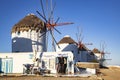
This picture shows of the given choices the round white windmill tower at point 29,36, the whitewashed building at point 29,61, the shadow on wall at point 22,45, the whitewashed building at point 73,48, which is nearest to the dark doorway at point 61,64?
the whitewashed building at point 29,61

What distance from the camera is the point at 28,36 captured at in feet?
135

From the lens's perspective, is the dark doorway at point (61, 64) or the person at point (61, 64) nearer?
the dark doorway at point (61, 64)

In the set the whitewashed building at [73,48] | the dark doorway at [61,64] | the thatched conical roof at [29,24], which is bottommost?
the dark doorway at [61,64]

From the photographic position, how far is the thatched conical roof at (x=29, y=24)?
4137 centimetres

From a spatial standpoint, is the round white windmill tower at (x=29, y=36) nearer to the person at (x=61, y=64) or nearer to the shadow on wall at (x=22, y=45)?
the shadow on wall at (x=22, y=45)

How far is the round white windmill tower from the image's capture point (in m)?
40.8

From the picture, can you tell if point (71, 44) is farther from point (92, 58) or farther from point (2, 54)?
point (2, 54)

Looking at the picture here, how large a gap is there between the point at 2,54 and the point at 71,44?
25775mm

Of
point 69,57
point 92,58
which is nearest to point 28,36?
point 69,57

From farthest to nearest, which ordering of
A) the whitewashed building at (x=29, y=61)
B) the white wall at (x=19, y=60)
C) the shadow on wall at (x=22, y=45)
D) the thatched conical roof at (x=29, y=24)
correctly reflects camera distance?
the thatched conical roof at (x=29, y=24) < the shadow on wall at (x=22, y=45) < the white wall at (x=19, y=60) < the whitewashed building at (x=29, y=61)

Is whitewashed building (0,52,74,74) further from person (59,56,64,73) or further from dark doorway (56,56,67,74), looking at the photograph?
person (59,56,64,73)

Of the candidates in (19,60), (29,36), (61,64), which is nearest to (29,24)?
(29,36)

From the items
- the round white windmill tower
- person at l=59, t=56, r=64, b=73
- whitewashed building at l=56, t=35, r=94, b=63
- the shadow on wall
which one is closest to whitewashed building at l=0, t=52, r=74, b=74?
person at l=59, t=56, r=64, b=73

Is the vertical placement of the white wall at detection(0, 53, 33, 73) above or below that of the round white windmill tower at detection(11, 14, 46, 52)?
below
